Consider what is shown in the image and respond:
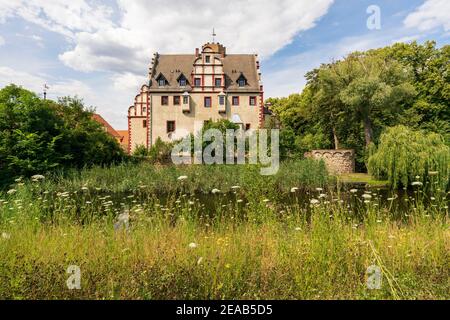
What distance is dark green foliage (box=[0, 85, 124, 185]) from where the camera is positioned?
43.4 ft

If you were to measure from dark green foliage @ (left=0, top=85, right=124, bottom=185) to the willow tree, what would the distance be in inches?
667

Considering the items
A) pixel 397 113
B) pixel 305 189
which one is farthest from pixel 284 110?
pixel 305 189

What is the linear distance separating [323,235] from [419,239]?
125 centimetres

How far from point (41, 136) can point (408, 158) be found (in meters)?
19.1

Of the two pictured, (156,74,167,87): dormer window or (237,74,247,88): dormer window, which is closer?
(156,74,167,87): dormer window

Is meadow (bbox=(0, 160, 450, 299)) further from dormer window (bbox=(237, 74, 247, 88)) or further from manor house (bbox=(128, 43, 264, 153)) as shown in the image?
dormer window (bbox=(237, 74, 247, 88))

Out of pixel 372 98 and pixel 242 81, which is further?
pixel 242 81

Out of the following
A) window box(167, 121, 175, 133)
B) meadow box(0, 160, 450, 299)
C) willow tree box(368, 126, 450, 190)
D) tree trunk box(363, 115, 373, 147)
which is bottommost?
meadow box(0, 160, 450, 299)

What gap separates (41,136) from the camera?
13.8 m

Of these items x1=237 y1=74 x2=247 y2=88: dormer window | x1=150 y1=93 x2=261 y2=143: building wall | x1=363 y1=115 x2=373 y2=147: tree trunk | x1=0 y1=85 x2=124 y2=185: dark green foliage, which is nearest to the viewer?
x1=0 y1=85 x2=124 y2=185: dark green foliage

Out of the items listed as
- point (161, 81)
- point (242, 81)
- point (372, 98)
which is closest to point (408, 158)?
point (372, 98)

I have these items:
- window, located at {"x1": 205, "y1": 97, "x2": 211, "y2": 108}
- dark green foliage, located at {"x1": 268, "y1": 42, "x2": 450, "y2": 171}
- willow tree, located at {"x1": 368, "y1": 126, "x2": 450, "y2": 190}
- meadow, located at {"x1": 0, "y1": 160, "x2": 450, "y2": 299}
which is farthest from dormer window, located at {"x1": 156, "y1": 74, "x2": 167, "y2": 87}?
meadow, located at {"x1": 0, "y1": 160, "x2": 450, "y2": 299}

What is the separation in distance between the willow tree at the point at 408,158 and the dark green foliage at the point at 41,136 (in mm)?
16938

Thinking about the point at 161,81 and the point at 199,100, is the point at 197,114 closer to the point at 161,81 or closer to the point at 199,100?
the point at 199,100
